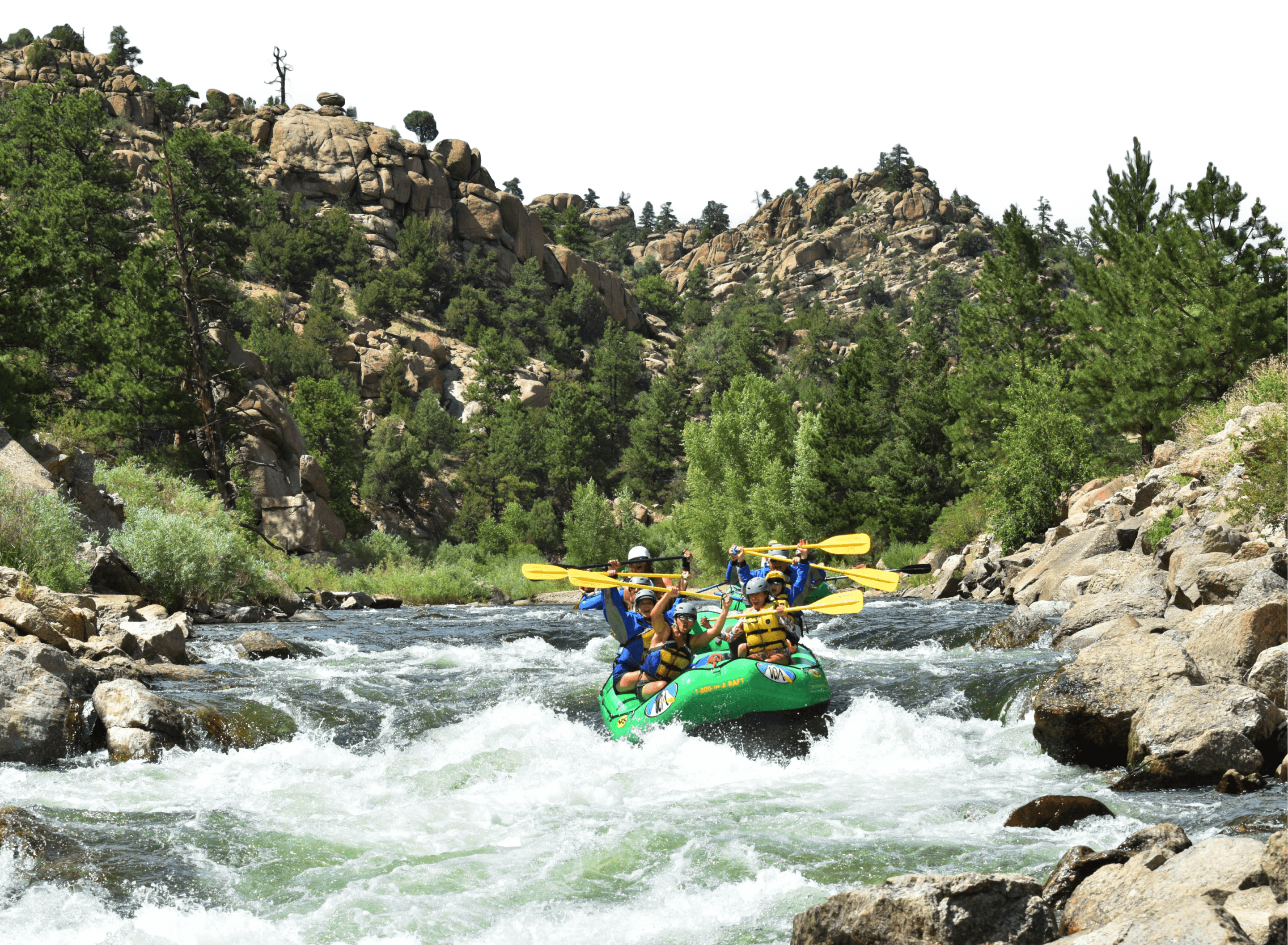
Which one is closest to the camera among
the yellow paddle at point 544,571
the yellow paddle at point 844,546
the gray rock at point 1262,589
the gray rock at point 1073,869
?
the gray rock at point 1073,869

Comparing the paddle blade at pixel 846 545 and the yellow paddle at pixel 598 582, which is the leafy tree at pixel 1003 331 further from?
the yellow paddle at pixel 598 582

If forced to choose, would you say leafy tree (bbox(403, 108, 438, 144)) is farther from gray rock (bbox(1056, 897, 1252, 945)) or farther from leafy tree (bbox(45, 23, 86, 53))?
gray rock (bbox(1056, 897, 1252, 945))

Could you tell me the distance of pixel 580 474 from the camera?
172 ft

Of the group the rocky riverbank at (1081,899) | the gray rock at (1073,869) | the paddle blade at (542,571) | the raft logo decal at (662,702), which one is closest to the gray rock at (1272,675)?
the rocky riverbank at (1081,899)

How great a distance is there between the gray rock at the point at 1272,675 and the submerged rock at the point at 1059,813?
2.04 m

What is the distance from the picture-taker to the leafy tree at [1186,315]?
67.6 feet

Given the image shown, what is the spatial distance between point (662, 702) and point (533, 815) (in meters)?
2.06

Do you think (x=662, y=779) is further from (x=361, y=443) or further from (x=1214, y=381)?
(x=361, y=443)

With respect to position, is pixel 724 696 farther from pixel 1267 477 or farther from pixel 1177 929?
pixel 1267 477

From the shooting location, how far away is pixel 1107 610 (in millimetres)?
11828

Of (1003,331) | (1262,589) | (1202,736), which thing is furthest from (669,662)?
(1003,331)

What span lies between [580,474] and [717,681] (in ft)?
144

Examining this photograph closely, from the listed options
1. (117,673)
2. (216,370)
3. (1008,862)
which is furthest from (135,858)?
(216,370)

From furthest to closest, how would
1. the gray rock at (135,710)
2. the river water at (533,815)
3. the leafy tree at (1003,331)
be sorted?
the leafy tree at (1003,331), the gray rock at (135,710), the river water at (533,815)
